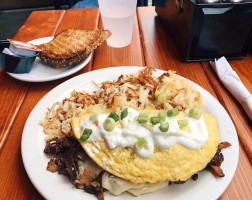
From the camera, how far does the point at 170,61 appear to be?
1.87 meters

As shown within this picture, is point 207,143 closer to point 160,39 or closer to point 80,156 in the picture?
point 80,156

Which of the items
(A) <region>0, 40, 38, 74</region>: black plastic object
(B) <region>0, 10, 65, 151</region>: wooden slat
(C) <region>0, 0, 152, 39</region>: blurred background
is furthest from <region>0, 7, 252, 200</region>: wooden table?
(C) <region>0, 0, 152, 39</region>: blurred background

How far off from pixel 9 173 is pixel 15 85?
74 centimetres

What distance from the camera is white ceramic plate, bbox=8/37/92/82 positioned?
5.03 feet

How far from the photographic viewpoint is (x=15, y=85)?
63.5 inches

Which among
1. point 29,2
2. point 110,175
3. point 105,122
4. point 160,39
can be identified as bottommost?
point 29,2

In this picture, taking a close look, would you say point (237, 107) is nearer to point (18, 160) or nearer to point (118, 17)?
point (118, 17)

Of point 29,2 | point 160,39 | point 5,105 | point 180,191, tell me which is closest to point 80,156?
point 180,191

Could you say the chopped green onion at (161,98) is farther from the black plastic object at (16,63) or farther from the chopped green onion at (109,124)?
the black plastic object at (16,63)

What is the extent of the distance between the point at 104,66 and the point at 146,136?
1.03 meters

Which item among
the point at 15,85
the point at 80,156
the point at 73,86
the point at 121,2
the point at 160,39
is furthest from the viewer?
the point at 160,39

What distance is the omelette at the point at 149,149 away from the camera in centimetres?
90

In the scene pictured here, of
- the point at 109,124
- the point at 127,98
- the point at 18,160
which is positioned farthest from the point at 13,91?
the point at 109,124

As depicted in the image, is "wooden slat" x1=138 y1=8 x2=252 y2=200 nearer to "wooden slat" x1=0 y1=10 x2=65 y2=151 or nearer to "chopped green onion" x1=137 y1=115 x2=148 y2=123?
"chopped green onion" x1=137 y1=115 x2=148 y2=123
